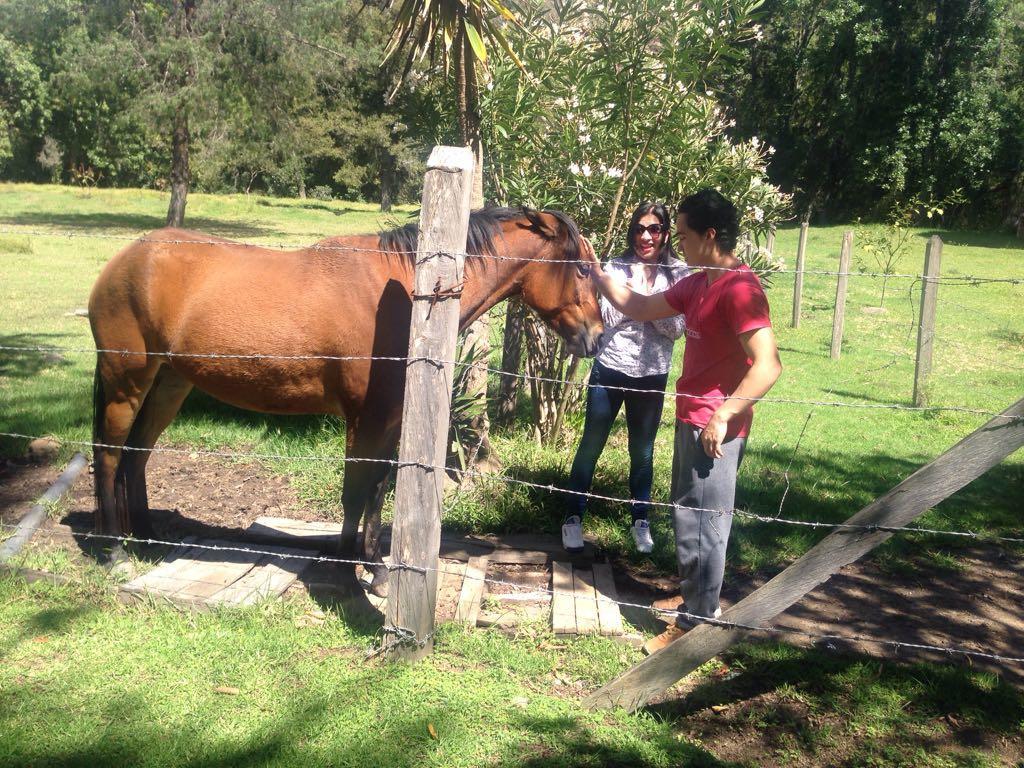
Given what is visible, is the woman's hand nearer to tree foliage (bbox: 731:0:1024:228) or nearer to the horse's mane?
the horse's mane

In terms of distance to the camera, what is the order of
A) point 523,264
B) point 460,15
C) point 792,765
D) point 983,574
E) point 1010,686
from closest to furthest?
1. point 792,765
2. point 1010,686
3. point 523,264
4. point 983,574
5. point 460,15

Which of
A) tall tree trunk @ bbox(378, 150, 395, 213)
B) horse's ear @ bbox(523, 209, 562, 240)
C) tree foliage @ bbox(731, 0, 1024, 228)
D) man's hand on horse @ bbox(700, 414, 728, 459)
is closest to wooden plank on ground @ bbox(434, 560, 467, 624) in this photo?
man's hand on horse @ bbox(700, 414, 728, 459)

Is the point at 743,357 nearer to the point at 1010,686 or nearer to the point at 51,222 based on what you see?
the point at 1010,686

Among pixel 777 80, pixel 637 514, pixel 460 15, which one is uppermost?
pixel 777 80

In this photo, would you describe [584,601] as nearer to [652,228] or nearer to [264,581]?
[264,581]

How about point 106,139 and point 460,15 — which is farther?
Result: point 106,139

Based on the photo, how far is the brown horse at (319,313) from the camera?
4.00 metres

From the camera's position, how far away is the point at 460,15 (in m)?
5.59

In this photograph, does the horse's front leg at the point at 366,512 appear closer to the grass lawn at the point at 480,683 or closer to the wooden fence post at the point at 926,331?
the grass lawn at the point at 480,683

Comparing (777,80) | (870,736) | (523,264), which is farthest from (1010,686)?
(777,80)

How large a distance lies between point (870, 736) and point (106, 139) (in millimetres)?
34811

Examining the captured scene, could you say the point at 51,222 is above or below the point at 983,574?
above

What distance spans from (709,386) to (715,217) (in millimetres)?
686

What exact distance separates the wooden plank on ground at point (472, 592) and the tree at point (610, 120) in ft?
5.94
